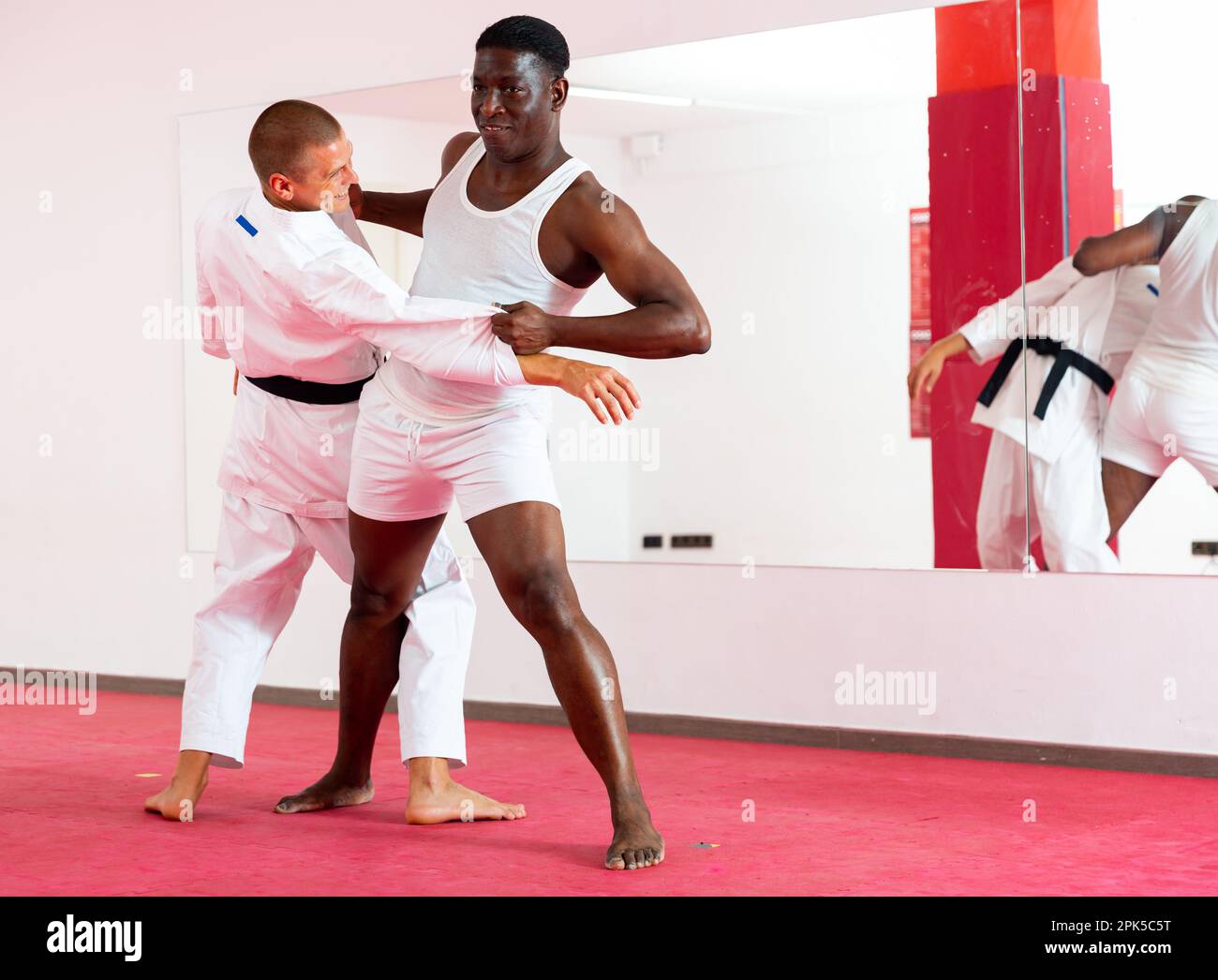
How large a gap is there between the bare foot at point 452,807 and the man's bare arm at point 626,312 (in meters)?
1.00

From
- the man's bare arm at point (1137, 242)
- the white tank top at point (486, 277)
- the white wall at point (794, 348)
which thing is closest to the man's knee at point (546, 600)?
the white tank top at point (486, 277)

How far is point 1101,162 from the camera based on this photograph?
404 cm

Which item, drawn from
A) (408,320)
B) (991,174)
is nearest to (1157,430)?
(991,174)

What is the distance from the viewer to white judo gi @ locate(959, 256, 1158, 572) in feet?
13.3

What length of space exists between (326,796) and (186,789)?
303 mm

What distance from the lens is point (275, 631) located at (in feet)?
11.6

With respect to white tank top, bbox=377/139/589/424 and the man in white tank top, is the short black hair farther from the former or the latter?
the man in white tank top

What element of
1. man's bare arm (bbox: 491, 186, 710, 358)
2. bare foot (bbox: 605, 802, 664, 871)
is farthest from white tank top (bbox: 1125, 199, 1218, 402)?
bare foot (bbox: 605, 802, 664, 871)

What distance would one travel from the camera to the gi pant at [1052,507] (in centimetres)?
407

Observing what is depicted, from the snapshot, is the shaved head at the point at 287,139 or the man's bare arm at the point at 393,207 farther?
the man's bare arm at the point at 393,207

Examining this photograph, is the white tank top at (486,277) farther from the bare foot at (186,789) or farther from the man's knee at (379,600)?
the bare foot at (186,789)

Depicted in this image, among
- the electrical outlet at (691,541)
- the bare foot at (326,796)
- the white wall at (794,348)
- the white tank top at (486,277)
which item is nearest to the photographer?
the white tank top at (486,277)

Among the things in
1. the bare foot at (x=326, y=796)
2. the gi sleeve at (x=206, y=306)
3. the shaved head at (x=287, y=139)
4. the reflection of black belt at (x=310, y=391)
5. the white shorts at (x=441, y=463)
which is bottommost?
the bare foot at (x=326, y=796)

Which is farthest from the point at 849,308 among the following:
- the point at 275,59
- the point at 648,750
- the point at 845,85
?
the point at 275,59
